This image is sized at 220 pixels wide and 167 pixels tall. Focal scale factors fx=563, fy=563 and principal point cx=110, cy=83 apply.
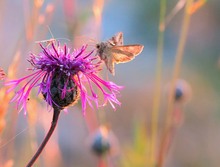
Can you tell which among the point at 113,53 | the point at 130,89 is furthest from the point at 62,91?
the point at 130,89

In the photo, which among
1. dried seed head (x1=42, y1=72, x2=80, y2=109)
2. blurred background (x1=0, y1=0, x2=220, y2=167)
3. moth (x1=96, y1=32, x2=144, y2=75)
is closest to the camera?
dried seed head (x1=42, y1=72, x2=80, y2=109)

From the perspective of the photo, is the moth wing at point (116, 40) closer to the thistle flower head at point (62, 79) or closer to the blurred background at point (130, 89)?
the thistle flower head at point (62, 79)

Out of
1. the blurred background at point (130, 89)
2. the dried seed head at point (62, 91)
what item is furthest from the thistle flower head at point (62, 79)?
the blurred background at point (130, 89)

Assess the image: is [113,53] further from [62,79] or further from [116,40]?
[62,79]

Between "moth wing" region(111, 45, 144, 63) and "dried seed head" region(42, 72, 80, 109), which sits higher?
"moth wing" region(111, 45, 144, 63)

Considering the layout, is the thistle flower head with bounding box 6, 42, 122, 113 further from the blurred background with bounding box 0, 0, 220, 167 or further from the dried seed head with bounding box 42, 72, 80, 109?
the blurred background with bounding box 0, 0, 220, 167

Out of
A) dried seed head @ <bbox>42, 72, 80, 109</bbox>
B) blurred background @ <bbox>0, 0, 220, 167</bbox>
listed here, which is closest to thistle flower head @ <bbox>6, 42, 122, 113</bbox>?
dried seed head @ <bbox>42, 72, 80, 109</bbox>
